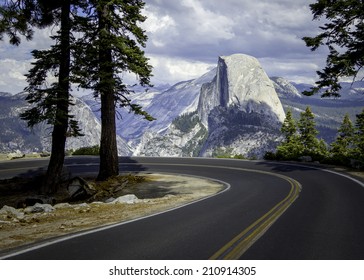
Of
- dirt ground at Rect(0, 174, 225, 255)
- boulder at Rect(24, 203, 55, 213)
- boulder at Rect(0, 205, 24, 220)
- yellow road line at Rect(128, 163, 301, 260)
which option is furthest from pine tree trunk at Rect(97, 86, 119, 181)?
yellow road line at Rect(128, 163, 301, 260)

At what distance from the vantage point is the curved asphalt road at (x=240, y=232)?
673 cm

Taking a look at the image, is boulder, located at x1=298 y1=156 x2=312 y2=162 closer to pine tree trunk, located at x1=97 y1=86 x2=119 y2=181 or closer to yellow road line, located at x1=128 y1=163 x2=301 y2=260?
pine tree trunk, located at x1=97 y1=86 x2=119 y2=181

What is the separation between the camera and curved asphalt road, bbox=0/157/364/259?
6.73 m

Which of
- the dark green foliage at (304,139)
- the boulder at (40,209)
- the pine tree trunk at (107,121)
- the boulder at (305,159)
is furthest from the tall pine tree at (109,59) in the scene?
the dark green foliage at (304,139)

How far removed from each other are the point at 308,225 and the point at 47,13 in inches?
628

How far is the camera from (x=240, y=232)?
27.5 feet

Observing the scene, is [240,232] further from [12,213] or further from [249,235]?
[12,213]

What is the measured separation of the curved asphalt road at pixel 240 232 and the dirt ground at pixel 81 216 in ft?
3.18

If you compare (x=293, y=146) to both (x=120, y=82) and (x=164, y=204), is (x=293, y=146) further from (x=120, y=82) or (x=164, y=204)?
(x=164, y=204)

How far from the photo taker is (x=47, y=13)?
18.2 meters

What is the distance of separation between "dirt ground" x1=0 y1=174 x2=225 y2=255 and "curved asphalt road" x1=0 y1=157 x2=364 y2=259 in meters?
0.97

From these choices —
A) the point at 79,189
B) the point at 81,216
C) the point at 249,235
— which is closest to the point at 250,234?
the point at 249,235

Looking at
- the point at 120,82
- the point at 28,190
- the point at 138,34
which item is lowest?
the point at 28,190
